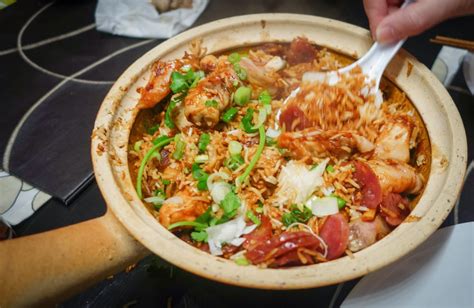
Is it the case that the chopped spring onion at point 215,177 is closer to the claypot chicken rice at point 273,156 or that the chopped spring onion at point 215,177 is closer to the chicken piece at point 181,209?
the claypot chicken rice at point 273,156

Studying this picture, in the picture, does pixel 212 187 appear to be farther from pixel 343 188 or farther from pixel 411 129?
pixel 411 129

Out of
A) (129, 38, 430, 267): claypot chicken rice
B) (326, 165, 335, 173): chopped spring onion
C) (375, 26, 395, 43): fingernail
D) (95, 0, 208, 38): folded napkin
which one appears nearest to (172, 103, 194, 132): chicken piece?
(129, 38, 430, 267): claypot chicken rice

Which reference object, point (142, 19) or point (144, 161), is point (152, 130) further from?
point (142, 19)

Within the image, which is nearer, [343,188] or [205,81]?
[343,188]

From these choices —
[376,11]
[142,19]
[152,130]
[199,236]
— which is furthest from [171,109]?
[142,19]

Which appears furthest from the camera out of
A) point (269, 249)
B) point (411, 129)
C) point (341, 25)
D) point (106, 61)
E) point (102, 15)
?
point (102, 15)

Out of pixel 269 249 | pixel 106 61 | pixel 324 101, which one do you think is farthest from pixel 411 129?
pixel 106 61
